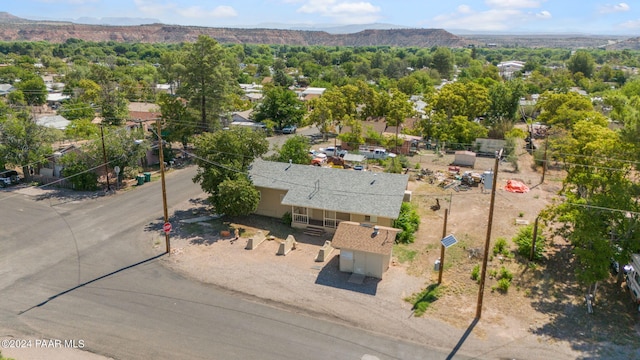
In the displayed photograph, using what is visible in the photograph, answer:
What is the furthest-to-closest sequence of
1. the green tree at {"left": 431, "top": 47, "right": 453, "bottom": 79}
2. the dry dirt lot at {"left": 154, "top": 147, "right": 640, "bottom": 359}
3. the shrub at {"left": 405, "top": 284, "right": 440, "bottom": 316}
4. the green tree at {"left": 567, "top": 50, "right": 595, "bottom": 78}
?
the green tree at {"left": 431, "top": 47, "right": 453, "bottom": 79} → the green tree at {"left": 567, "top": 50, "right": 595, "bottom": 78} → the shrub at {"left": 405, "top": 284, "right": 440, "bottom": 316} → the dry dirt lot at {"left": 154, "top": 147, "right": 640, "bottom": 359}

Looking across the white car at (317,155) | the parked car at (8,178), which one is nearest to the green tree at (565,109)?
the white car at (317,155)

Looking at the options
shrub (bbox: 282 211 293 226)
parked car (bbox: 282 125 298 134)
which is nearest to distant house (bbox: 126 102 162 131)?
parked car (bbox: 282 125 298 134)

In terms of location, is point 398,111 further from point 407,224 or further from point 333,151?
point 407,224

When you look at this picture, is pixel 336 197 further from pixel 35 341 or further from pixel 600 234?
pixel 35 341

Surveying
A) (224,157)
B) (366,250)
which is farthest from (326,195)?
(224,157)

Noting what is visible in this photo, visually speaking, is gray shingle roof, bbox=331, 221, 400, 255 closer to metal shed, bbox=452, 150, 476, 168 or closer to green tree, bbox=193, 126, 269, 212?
green tree, bbox=193, 126, 269, 212

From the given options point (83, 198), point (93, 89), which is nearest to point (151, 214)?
point (83, 198)
